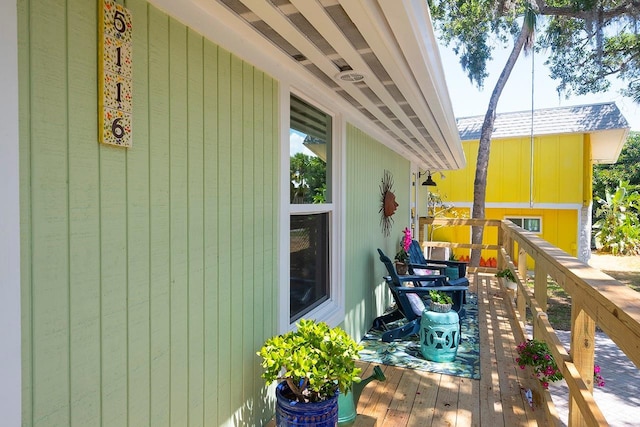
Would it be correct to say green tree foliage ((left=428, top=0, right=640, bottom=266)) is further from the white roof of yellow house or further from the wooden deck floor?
the wooden deck floor

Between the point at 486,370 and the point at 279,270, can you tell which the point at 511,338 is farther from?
the point at 279,270

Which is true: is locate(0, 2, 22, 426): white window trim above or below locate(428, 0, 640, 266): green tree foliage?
below

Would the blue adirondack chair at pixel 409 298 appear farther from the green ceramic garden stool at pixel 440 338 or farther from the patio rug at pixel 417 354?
the green ceramic garden stool at pixel 440 338

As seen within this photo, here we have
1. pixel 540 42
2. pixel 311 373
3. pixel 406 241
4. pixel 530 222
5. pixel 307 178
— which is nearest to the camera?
pixel 311 373

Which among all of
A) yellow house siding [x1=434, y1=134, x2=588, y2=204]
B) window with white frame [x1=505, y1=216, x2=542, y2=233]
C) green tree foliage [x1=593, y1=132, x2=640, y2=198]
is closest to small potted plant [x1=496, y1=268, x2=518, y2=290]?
yellow house siding [x1=434, y1=134, x2=588, y2=204]

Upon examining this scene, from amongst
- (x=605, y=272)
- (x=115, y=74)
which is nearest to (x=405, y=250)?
(x=115, y=74)

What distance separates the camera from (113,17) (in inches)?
46.5

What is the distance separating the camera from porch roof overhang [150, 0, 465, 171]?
1490 millimetres

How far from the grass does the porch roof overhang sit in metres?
3.54

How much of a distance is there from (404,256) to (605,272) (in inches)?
350

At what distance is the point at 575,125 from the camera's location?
10461mm

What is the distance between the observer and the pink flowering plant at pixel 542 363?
2404 mm

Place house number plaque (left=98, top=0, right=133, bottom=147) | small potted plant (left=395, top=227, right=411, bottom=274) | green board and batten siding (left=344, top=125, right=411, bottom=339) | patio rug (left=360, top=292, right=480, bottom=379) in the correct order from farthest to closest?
small potted plant (left=395, top=227, right=411, bottom=274) < green board and batten siding (left=344, top=125, right=411, bottom=339) < patio rug (left=360, top=292, right=480, bottom=379) < house number plaque (left=98, top=0, right=133, bottom=147)

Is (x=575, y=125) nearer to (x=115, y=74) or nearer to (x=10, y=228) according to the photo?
(x=115, y=74)
